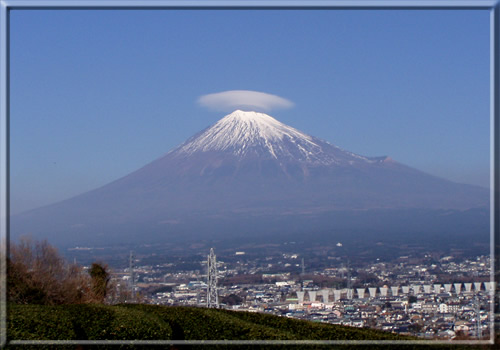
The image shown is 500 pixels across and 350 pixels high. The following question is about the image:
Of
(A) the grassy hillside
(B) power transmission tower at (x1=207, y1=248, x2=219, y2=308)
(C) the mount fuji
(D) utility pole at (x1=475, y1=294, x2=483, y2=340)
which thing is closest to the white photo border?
(A) the grassy hillside

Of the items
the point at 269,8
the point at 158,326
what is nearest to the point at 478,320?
the point at 158,326

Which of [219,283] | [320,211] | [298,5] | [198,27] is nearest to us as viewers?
[298,5]

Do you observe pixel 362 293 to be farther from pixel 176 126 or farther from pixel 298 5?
pixel 298 5

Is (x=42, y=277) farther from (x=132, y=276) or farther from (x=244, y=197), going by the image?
(x=244, y=197)

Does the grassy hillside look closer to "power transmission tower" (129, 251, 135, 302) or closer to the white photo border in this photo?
the white photo border

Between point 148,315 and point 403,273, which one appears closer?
point 148,315

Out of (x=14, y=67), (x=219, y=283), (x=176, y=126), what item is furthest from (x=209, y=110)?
(x=219, y=283)
